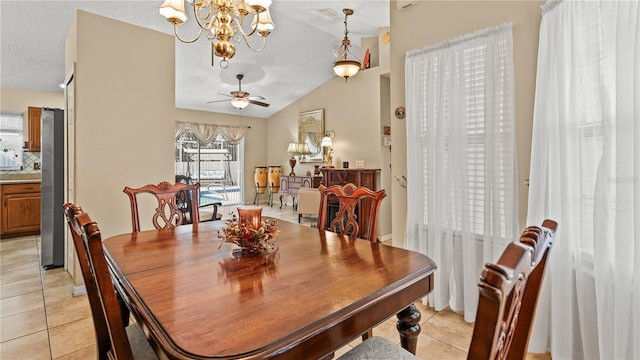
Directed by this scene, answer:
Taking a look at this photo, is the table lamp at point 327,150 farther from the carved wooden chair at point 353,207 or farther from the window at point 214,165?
the carved wooden chair at point 353,207

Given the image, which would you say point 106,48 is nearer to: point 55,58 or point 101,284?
point 55,58

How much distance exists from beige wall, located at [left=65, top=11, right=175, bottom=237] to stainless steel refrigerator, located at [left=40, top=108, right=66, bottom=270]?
0.71m

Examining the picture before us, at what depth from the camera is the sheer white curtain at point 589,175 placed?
4.74 ft

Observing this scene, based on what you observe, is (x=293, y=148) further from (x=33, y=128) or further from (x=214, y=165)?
(x=33, y=128)

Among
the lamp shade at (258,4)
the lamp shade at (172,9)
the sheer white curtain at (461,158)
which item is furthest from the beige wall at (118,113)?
the sheer white curtain at (461,158)

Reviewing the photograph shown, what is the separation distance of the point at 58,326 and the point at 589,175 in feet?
11.7

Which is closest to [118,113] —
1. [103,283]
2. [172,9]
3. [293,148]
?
[172,9]

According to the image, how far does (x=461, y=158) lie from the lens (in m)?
2.26

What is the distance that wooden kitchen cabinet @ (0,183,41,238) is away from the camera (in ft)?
14.8

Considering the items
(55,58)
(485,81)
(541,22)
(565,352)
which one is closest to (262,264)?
(565,352)

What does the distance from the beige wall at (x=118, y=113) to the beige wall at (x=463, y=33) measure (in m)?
2.37

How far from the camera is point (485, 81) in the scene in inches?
84.3

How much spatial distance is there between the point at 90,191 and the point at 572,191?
371 centimetres

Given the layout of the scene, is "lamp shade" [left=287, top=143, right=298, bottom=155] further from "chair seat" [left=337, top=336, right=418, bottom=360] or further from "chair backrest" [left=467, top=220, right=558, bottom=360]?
"chair backrest" [left=467, top=220, right=558, bottom=360]
